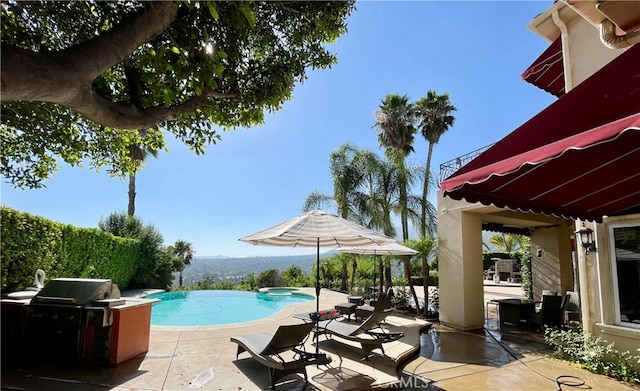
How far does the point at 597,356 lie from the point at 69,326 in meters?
12.4

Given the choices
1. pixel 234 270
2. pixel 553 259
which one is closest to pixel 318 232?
pixel 553 259

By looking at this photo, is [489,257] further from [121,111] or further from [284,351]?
[121,111]

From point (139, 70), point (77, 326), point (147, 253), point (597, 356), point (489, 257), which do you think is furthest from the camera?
point (489, 257)

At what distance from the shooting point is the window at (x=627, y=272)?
765cm

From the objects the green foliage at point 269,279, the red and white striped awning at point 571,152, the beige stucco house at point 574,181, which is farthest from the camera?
the green foliage at point 269,279

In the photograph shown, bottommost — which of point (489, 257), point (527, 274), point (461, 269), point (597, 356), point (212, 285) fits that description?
point (212, 285)

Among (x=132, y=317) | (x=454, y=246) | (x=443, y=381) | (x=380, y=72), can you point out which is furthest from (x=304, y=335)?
(x=380, y=72)

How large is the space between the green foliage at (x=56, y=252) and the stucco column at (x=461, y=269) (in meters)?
15.2

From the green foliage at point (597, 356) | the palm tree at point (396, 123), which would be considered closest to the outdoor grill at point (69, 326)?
the green foliage at point (597, 356)

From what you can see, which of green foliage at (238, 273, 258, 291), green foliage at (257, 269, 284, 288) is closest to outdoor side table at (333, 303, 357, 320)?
green foliage at (238, 273, 258, 291)

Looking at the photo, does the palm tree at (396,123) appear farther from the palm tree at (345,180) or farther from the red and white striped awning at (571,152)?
the red and white striped awning at (571,152)

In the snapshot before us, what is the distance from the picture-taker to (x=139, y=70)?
5.79 meters

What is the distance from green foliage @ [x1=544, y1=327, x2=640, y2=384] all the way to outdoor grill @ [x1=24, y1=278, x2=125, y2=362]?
11.4 m

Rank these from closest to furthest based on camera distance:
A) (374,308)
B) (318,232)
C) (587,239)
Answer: (318,232) < (587,239) < (374,308)
